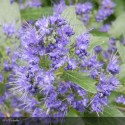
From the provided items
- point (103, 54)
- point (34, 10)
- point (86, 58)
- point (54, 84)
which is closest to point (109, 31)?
point (103, 54)

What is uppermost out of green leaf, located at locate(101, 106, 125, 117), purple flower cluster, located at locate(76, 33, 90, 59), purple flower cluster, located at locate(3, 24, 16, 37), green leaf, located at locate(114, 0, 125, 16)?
green leaf, located at locate(114, 0, 125, 16)

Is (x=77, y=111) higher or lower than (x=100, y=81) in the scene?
lower

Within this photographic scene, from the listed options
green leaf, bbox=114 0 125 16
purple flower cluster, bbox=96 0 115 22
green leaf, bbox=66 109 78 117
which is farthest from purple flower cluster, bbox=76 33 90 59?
green leaf, bbox=114 0 125 16

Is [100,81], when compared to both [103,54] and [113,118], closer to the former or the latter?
[113,118]

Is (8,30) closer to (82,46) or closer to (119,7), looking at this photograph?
(82,46)

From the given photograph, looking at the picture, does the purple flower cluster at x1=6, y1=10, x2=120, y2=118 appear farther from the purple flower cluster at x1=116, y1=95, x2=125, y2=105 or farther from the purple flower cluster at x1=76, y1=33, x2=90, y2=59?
the purple flower cluster at x1=116, y1=95, x2=125, y2=105

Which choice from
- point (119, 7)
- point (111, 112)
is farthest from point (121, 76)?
point (119, 7)
